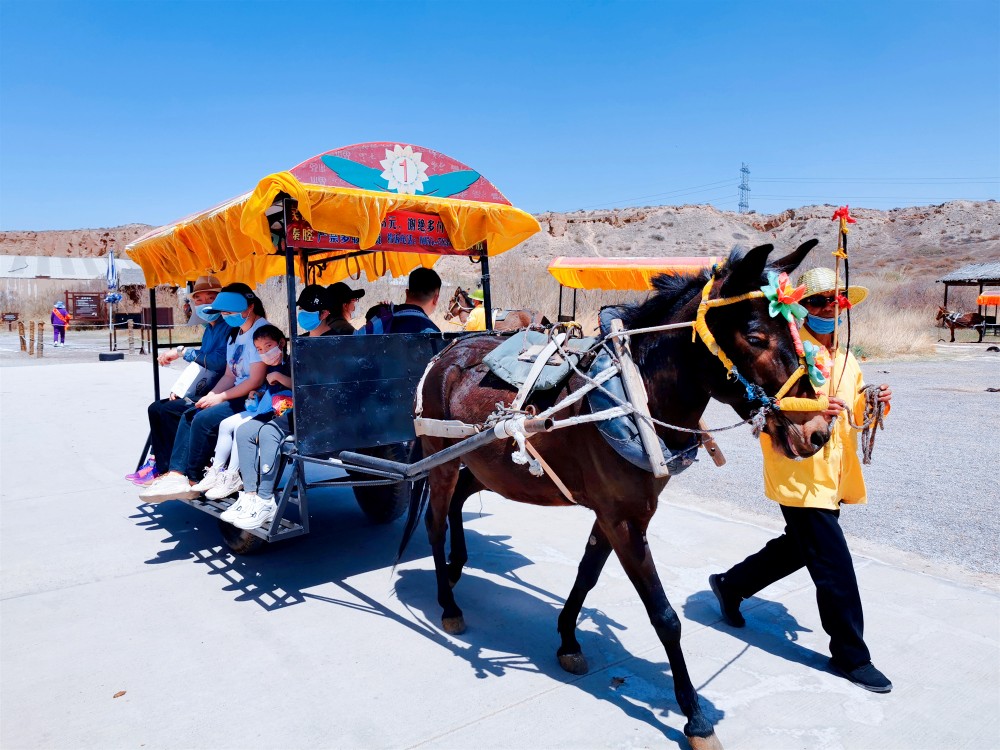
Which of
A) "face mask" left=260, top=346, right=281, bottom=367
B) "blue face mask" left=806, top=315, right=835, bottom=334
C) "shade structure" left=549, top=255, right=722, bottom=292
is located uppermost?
"shade structure" left=549, top=255, right=722, bottom=292

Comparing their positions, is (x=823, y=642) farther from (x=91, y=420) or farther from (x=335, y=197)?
(x=91, y=420)

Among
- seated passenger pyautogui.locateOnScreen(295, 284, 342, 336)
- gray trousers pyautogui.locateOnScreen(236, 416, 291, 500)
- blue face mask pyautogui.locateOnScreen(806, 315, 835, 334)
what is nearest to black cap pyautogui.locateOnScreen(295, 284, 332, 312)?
seated passenger pyautogui.locateOnScreen(295, 284, 342, 336)

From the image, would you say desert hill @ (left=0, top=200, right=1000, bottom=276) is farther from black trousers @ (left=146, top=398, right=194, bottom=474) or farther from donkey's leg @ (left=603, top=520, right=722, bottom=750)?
donkey's leg @ (left=603, top=520, right=722, bottom=750)

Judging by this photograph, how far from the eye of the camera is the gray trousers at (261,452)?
4.54m

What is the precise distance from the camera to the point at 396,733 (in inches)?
117

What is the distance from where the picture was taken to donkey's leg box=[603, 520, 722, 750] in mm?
2828

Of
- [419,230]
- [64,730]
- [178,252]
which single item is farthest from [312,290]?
[64,730]

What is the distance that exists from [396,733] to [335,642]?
943 mm

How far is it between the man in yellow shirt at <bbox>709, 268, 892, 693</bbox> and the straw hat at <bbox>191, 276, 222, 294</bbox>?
181 inches

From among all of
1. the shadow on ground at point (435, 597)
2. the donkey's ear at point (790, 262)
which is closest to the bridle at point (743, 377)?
the donkey's ear at point (790, 262)

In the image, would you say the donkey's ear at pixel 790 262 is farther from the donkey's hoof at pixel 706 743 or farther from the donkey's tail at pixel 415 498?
the donkey's tail at pixel 415 498

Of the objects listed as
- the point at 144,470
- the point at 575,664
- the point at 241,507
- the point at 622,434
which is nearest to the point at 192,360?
the point at 144,470

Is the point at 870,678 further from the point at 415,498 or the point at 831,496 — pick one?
the point at 415,498

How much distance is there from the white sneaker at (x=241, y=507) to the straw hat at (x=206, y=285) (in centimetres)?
213
